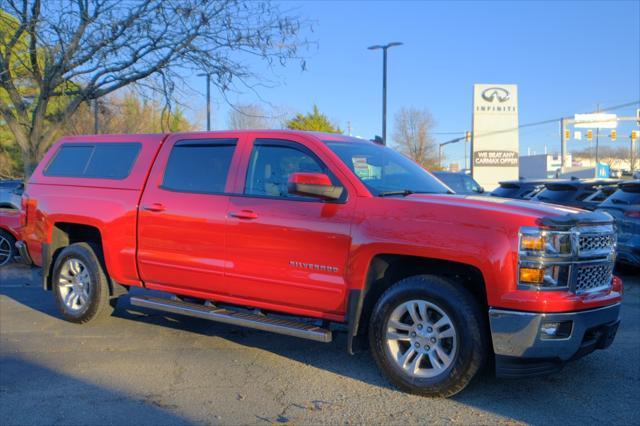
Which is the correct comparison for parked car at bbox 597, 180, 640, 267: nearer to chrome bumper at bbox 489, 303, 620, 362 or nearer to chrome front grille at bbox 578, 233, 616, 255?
chrome front grille at bbox 578, 233, 616, 255

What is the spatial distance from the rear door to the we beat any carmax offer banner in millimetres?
39727

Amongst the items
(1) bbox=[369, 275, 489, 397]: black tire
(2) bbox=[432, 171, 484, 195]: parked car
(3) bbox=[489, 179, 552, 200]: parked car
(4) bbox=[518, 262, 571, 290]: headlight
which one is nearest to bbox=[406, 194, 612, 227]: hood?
(4) bbox=[518, 262, 571, 290]: headlight

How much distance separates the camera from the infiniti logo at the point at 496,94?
1720 inches

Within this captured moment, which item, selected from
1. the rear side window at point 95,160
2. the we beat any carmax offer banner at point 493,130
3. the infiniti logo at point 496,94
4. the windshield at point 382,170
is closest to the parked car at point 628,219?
the windshield at point 382,170

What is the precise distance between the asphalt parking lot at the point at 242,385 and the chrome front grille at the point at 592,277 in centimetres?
83

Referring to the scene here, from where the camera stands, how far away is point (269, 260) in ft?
16.5

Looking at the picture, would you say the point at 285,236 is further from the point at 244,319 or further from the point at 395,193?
the point at 395,193

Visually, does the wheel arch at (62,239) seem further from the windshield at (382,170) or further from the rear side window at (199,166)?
the windshield at (382,170)

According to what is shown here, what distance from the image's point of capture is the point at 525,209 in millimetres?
4242

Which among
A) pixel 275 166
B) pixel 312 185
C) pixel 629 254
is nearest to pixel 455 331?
pixel 312 185

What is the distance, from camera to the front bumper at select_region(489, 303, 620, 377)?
12.9 ft

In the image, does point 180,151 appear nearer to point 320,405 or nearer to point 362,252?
point 362,252

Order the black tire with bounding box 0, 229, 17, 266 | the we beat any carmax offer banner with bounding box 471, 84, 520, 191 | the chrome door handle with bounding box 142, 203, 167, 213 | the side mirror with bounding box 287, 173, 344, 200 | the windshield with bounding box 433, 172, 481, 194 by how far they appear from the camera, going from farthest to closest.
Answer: the we beat any carmax offer banner with bounding box 471, 84, 520, 191, the windshield with bounding box 433, 172, 481, 194, the black tire with bounding box 0, 229, 17, 266, the chrome door handle with bounding box 142, 203, 167, 213, the side mirror with bounding box 287, 173, 344, 200

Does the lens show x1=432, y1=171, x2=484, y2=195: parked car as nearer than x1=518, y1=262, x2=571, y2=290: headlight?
No
